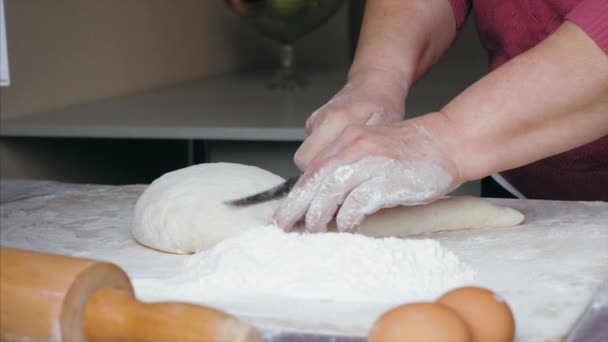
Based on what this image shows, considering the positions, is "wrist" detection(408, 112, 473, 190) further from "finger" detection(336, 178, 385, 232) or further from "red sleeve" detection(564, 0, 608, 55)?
"red sleeve" detection(564, 0, 608, 55)

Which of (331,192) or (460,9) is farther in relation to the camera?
(460,9)

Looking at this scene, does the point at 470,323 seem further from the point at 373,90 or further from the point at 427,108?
the point at 427,108

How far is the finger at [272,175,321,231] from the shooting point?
1.15 m

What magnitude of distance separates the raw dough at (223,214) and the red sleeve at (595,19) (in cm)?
28

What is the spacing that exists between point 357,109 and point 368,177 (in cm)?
27

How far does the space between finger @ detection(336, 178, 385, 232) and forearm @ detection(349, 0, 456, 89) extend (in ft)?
1.38

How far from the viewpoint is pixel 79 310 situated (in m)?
0.73

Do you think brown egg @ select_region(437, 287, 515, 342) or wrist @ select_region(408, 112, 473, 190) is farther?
wrist @ select_region(408, 112, 473, 190)

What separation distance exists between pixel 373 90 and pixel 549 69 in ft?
1.17

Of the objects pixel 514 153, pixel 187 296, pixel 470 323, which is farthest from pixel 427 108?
pixel 470 323

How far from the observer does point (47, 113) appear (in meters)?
2.29

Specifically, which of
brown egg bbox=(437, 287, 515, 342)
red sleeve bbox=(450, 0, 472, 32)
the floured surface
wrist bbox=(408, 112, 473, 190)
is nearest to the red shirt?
red sleeve bbox=(450, 0, 472, 32)

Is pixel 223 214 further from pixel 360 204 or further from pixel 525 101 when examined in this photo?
pixel 525 101

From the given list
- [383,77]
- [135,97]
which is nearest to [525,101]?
[383,77]
